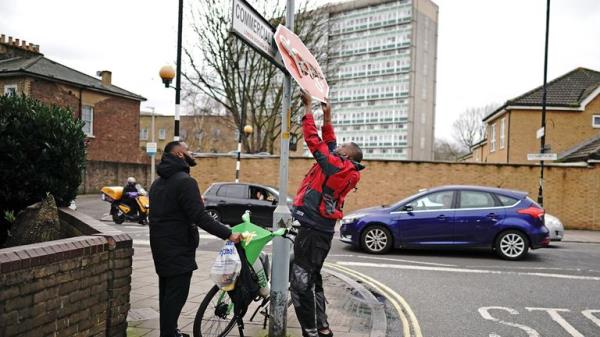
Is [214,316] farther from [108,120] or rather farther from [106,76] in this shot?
[106,76]

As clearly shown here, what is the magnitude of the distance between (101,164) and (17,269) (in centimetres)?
2654

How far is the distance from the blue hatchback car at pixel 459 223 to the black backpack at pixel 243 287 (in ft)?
21.7

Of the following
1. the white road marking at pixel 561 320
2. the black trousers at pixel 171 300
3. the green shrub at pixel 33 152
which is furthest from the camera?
the white road marking at pixel 561 320

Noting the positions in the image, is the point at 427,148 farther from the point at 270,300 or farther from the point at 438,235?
the point at 270,300

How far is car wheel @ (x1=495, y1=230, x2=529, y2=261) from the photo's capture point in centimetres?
988

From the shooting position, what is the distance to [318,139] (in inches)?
156

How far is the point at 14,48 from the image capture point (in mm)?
30062

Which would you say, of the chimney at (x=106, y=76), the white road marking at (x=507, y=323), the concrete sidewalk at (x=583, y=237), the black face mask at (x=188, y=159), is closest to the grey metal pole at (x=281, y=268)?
the black face mask at (x=188, y=159)

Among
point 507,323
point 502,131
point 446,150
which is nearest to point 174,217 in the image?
point 507,323

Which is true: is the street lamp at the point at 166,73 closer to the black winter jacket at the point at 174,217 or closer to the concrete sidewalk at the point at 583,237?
the black winter jacket at the point at 174,217

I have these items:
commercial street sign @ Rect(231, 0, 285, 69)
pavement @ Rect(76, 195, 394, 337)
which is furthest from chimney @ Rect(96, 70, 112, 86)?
commercial street sign @ Rect(231, 0, 285, 69)

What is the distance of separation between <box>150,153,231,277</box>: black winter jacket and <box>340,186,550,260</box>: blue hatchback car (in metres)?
7.08

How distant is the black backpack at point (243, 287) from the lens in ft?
12.8

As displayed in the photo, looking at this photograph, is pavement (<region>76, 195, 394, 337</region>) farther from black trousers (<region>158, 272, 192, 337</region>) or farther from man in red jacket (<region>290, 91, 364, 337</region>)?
black trousers (<region>158, 272, 192, 337</region>)
